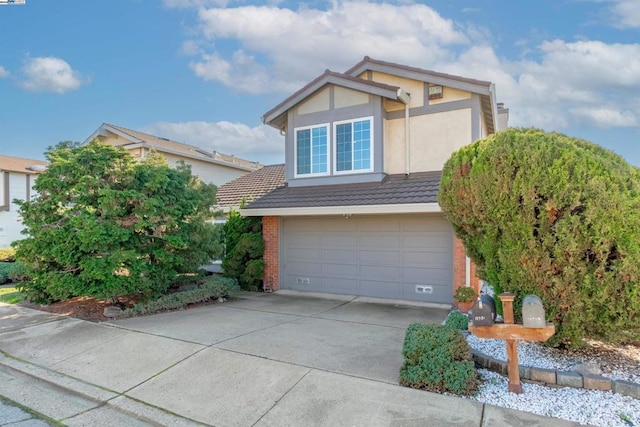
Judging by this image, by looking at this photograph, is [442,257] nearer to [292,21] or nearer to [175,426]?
[175,426]

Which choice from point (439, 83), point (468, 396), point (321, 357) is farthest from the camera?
point (439, 83)

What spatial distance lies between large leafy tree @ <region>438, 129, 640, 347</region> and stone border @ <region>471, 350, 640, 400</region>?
0.52 m

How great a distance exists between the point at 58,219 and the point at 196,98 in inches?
408

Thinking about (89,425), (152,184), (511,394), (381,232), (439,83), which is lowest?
(89,425)

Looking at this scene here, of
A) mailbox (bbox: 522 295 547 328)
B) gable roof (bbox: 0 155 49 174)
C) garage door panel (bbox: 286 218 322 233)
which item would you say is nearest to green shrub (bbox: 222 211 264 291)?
garage door panel (bbox: 286 218 322 233)

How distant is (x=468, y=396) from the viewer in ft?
12.5

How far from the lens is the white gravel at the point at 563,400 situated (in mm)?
3342

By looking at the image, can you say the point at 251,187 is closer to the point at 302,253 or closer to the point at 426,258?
the point at 302,253

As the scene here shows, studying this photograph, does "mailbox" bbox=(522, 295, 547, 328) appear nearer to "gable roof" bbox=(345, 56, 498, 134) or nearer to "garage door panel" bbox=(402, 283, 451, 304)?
"garage door panel" bbox=(402, 283, 451, 304)

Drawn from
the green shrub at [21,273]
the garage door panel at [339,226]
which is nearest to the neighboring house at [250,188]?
the garage door panel at [339,226]

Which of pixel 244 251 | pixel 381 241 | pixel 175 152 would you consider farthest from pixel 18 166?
pixel 381 241

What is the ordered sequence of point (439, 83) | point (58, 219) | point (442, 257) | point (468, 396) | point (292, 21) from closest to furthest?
point (468, 396), point (58, 219), point (442, 257), point (439, 83), point (292, 21)

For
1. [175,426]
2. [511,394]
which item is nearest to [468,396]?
[511,394]

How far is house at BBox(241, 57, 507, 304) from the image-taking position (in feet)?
29.0
